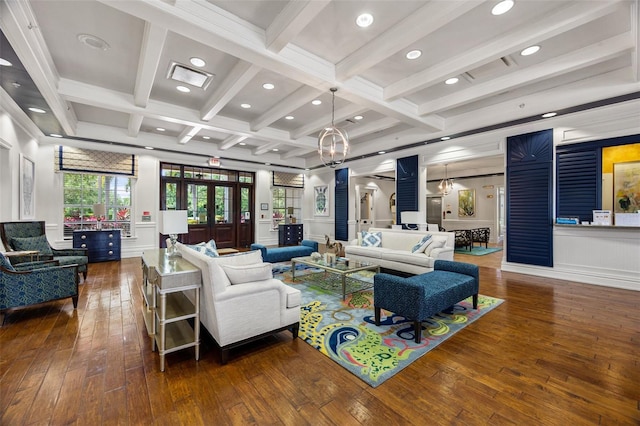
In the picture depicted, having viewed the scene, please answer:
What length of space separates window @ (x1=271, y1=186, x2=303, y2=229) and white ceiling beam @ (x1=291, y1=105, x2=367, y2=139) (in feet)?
11.8

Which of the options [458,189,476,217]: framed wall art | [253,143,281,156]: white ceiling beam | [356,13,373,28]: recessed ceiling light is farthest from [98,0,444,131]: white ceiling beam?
[458,189,476,217]: framed wall art

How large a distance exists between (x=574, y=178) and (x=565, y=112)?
1.15 meters

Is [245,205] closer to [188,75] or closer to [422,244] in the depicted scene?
[188,75]

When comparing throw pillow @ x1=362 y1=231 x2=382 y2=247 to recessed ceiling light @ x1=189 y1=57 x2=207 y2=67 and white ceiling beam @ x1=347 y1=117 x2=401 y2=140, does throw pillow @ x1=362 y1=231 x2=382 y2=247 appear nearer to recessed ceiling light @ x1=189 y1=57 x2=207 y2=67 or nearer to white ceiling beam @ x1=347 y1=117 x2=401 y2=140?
white ceiling beam @ x1=347 y1=117 x2=401 y2=140

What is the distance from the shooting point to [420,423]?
5.50 feet


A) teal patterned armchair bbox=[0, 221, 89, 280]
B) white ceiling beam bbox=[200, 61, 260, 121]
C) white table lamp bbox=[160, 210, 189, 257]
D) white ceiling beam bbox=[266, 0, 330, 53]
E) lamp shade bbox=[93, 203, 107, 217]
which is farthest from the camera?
lamp shade bbox=[93, 203, 107, 217]

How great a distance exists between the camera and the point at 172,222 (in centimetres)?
352

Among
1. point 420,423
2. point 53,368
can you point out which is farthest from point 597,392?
point 53,368

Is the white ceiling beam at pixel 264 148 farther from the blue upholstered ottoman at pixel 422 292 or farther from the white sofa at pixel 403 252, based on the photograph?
the blue upholstered ottoman at pixel 422 292

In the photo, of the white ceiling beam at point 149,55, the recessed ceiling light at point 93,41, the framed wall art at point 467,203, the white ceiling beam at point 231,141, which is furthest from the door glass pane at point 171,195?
the framed wall art at point 467,203

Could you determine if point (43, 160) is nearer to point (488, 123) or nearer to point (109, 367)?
point (109, 367)

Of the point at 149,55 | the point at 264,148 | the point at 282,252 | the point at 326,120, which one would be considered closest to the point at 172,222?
the point at 149,55

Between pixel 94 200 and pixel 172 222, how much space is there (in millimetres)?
5157

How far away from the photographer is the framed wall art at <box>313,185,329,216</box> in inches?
391
